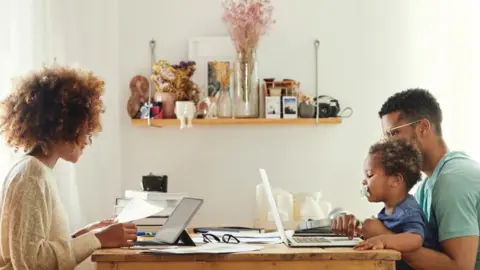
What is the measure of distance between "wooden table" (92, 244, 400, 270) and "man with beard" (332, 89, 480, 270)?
23 cm

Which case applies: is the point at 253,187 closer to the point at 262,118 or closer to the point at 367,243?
the point at 262,118

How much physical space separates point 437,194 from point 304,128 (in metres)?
1.42

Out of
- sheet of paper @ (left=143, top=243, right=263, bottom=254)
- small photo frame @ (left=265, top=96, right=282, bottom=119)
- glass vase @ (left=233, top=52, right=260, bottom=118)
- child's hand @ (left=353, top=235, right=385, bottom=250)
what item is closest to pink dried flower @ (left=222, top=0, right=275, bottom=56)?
glass vase @ (left=233, top=52, right=260, bottom=118)

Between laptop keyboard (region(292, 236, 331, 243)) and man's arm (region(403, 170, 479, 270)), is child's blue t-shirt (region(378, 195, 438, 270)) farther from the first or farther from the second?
laptop keyboard (region(292, 236, 331, 243))

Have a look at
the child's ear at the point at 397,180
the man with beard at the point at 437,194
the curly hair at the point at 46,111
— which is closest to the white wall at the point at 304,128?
the man with beard at the point at 437,194

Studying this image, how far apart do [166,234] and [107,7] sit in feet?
6.02

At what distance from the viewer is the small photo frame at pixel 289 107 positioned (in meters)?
3.51

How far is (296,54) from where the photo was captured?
12.0 feet

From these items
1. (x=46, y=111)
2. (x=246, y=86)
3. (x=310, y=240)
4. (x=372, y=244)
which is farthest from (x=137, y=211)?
(x=246, y=86)

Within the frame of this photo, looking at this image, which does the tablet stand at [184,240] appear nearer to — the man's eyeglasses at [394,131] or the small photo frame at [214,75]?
the man's eyeglasses at [394,131]

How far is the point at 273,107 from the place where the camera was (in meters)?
3.50

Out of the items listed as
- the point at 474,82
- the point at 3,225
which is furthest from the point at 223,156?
the point at 3,225

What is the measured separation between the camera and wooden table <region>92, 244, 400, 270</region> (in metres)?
1.87

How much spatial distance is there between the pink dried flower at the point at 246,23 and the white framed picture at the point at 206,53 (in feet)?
0.38
